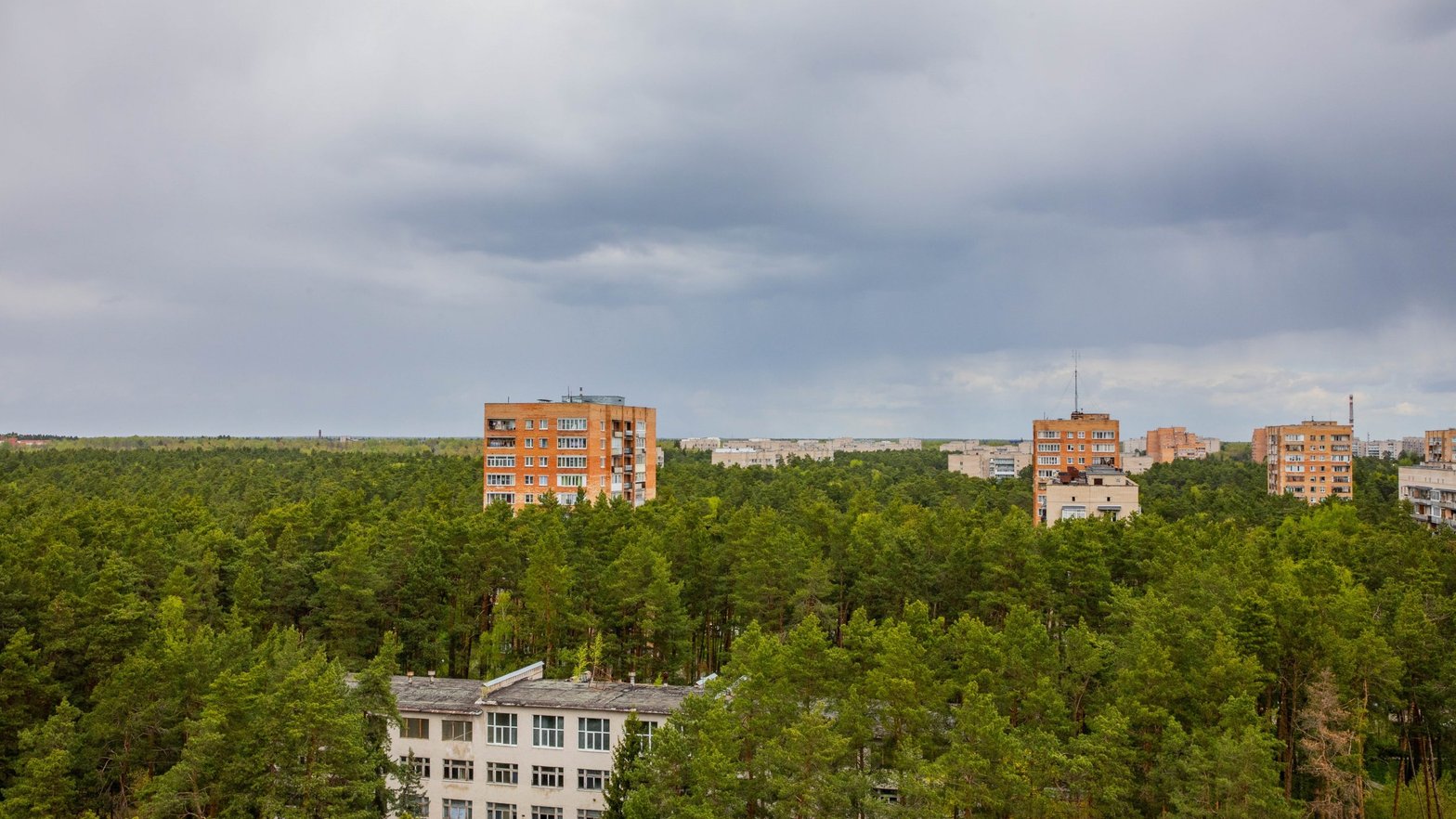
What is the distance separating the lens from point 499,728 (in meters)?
37.1

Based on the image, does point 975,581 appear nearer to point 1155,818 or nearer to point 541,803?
point 1155,818

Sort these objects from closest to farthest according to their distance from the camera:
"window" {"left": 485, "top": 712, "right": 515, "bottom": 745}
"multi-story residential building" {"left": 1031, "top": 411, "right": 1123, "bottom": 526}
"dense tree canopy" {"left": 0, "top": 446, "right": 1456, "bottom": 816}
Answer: "dense tree canopy" {"left": 0, "top": 446, "right": 1456, "bottom": 816} → "window" {"left": 485, "top": 712, "right": 515, "bottom": 745} → "multi-story residential building" {"left": 1031, "top": 411, "right": 1123, "bottom": 526}

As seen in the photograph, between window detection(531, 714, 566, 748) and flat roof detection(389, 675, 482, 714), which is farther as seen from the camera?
flat roof detection(389, 675, 482, 714)

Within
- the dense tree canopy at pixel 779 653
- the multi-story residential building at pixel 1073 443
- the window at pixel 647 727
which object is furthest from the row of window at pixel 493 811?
the multi-story residential building at pixel 1073 443

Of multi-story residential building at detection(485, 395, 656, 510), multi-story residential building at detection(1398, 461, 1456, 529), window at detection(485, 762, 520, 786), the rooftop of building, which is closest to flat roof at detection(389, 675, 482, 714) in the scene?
the rooftop of building

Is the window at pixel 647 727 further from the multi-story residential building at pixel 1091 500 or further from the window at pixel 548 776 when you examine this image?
the multi-story residential building at pixel 1091 500

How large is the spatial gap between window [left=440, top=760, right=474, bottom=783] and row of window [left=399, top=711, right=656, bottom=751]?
838mm

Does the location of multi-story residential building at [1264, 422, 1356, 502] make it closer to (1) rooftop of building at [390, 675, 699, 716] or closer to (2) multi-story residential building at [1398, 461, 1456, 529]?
(2) multi-story residential building at [1398, 461, 1456, 529]

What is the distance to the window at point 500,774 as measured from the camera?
122 ft

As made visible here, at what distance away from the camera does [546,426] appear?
79.1 m

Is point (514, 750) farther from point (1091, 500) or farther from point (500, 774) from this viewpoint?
point (1091, 500)

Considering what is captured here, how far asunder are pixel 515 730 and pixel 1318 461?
111890mm

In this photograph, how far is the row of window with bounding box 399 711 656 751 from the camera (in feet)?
119

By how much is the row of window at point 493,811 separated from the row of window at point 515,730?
7.38 ft
